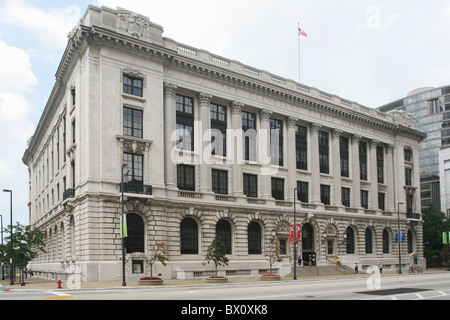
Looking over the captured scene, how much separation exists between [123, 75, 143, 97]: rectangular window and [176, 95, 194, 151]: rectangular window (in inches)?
216

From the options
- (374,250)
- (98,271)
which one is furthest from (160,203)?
(374,250)

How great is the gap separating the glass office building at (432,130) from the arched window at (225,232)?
97487 mm

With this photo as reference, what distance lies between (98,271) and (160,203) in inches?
344

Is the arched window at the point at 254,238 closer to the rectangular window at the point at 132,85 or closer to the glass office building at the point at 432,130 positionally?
the rectangular window at the point at 132,85

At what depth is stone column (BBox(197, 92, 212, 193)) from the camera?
2082 inches

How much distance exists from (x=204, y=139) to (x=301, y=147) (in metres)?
16.9

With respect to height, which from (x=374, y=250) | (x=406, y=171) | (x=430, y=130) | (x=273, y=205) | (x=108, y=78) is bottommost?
(x=374, y=250)

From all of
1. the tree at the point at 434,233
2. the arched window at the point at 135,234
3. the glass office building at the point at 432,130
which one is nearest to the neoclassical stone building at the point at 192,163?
the arched window at the point at 135,234

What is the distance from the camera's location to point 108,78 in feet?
152

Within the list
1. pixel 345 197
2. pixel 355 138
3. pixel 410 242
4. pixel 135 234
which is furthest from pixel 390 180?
pixel 135 234

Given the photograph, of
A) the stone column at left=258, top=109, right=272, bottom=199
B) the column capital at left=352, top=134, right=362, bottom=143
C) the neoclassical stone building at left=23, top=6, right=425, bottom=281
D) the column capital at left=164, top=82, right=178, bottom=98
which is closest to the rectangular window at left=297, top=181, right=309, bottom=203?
the neoclassical stone building at left=23, top=6, right=425, bottom=281

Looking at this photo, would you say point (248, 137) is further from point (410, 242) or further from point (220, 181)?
point (410, 242)

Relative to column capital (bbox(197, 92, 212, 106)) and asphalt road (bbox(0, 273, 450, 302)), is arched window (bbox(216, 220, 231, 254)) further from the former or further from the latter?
asphalt road (bbox(0, 273, 450, 302))
